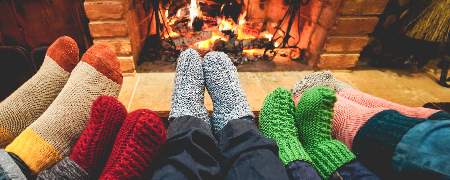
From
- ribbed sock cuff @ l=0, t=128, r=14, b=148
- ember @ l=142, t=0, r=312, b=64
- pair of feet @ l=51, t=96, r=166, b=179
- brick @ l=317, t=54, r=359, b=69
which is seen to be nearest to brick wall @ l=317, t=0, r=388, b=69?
brick @ l=317, t=54, r=359, b=69

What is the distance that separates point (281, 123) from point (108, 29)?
92 centimetres

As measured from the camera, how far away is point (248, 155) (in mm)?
597

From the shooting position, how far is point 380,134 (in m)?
0.60

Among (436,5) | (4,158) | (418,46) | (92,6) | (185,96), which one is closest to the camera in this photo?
(4,158)

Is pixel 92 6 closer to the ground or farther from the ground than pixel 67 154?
farther from the ground

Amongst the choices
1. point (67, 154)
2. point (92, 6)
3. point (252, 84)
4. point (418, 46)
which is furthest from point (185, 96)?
point (418, 46)

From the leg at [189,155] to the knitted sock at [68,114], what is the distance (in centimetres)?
27

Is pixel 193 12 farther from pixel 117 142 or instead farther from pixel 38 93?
pixel 117 142

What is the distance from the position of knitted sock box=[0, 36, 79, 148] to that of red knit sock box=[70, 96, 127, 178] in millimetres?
208

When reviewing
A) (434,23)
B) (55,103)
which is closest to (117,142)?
(55,103)

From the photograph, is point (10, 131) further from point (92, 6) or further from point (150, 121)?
point (92, 6)

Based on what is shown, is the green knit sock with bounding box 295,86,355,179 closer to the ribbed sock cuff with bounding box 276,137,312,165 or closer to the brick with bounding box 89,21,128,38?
the ribbed sock cuff with bounding box 276,137,312,165

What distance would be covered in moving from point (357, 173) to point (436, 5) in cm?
123

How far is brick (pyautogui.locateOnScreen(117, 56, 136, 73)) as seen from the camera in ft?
4.20
